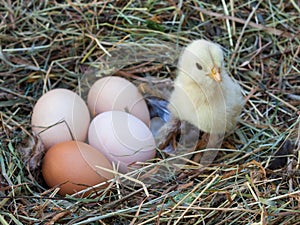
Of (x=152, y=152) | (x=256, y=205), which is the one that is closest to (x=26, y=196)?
(x=152, y=152)

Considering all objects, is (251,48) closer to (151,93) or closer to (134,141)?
(151,93)

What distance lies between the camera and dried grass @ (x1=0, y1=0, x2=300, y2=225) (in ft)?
4.91

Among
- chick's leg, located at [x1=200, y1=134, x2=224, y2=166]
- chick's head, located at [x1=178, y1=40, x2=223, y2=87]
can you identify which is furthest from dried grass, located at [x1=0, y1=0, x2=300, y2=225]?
chick's head, located at [x1=178, y1=40, x2=223, y2=87]

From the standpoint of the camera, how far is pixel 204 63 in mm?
1828

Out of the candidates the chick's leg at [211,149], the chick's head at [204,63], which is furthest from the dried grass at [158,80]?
the chick's head at [204,63]

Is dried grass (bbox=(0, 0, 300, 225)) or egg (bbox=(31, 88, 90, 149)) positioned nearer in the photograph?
dried grass (bbox=(0, 0, 300, 225))

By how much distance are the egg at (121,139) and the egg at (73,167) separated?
0.19 feet

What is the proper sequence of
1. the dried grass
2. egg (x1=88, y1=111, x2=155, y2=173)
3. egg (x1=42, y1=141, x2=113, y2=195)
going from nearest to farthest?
the dried grass, egg (x1=42, y1=141, x2=113, y2=195), egg (x1=88, y1=111, x2=155, y2=173)

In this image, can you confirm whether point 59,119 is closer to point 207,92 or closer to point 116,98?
point 116,98

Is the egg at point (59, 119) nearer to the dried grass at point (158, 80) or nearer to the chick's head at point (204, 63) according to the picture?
the dried grass at point (158, 80)

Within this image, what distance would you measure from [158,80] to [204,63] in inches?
11.0

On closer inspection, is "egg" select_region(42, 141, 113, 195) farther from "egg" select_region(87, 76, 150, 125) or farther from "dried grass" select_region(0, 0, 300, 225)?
"egg" select_region(87, 76, 150, 125)

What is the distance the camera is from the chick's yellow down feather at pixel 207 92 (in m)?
1.83

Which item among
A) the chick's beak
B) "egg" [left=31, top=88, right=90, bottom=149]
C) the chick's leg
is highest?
the chick's beak
